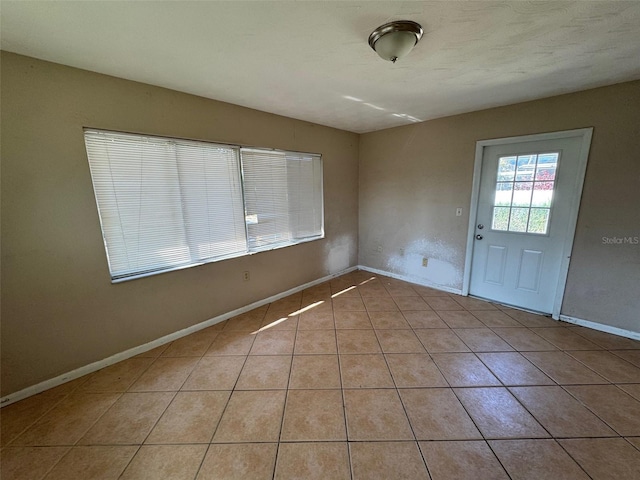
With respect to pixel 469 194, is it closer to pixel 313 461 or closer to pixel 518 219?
pixel 518 219

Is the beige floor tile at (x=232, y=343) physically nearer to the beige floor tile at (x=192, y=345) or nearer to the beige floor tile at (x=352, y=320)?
the beige floor tile at (x=192, y=345)

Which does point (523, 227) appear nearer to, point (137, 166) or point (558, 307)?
point (558, 307)

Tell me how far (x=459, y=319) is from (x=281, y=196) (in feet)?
8.33

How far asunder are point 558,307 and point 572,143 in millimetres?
1700

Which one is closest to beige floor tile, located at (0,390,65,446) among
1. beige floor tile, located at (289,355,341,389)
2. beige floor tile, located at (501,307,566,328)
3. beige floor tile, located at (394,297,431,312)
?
beige floor tile, located at (289,355,341,389)

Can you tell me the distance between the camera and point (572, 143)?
2.42 m

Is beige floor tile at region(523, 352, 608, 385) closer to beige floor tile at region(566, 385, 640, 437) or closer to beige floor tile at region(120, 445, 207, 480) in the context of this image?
beige floor tile at region(566, 385, 640, 437)

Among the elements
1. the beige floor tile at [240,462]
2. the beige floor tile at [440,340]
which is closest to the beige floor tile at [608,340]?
the beige floor tile at [440,340]

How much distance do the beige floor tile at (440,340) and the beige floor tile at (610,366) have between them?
899mm

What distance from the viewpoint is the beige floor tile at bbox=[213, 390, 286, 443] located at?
4.77 ft

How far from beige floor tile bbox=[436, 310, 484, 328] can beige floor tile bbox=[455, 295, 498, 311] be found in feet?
0.68

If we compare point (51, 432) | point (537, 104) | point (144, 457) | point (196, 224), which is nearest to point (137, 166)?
point (196, 224)

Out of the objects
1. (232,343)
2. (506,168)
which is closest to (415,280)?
(506,168)

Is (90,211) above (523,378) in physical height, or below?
above
